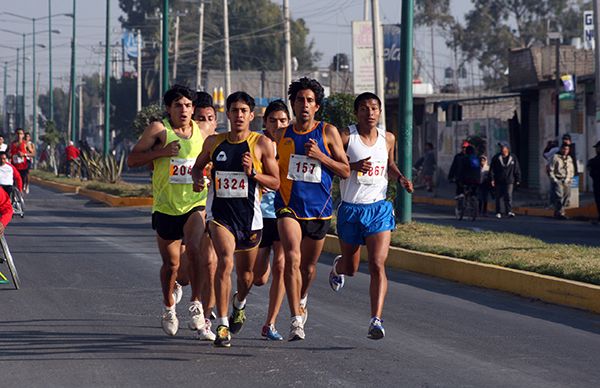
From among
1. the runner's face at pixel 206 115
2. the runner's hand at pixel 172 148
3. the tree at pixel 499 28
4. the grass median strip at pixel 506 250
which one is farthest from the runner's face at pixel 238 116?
the tree at pixel 499 28

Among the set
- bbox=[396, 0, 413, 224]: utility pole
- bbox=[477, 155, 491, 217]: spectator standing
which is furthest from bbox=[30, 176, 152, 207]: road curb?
bbox=[396, 0, 413, 224]: utility pole

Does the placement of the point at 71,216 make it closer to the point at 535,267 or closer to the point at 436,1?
the point at 535,267

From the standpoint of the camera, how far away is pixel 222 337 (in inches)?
358

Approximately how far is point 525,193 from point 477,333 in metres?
29.8

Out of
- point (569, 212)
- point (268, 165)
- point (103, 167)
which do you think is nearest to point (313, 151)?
point (268, 165)

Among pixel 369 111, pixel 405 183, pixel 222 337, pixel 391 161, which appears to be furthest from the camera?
pixel 405 183

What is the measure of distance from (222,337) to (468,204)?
19.2 metres

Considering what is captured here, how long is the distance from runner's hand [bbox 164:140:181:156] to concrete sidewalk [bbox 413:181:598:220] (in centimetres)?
2040

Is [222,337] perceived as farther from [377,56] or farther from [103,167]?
[103,167]

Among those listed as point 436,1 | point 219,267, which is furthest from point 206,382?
point 436,1

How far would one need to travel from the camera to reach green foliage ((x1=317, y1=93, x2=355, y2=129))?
2372cm

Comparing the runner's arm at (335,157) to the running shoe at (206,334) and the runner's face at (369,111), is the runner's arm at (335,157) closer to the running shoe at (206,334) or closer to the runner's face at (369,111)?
the runner's face at (369,111)

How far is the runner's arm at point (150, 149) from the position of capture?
973 cm

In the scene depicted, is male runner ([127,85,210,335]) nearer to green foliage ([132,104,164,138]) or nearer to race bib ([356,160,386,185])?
race bib ([356,160,386,185])
